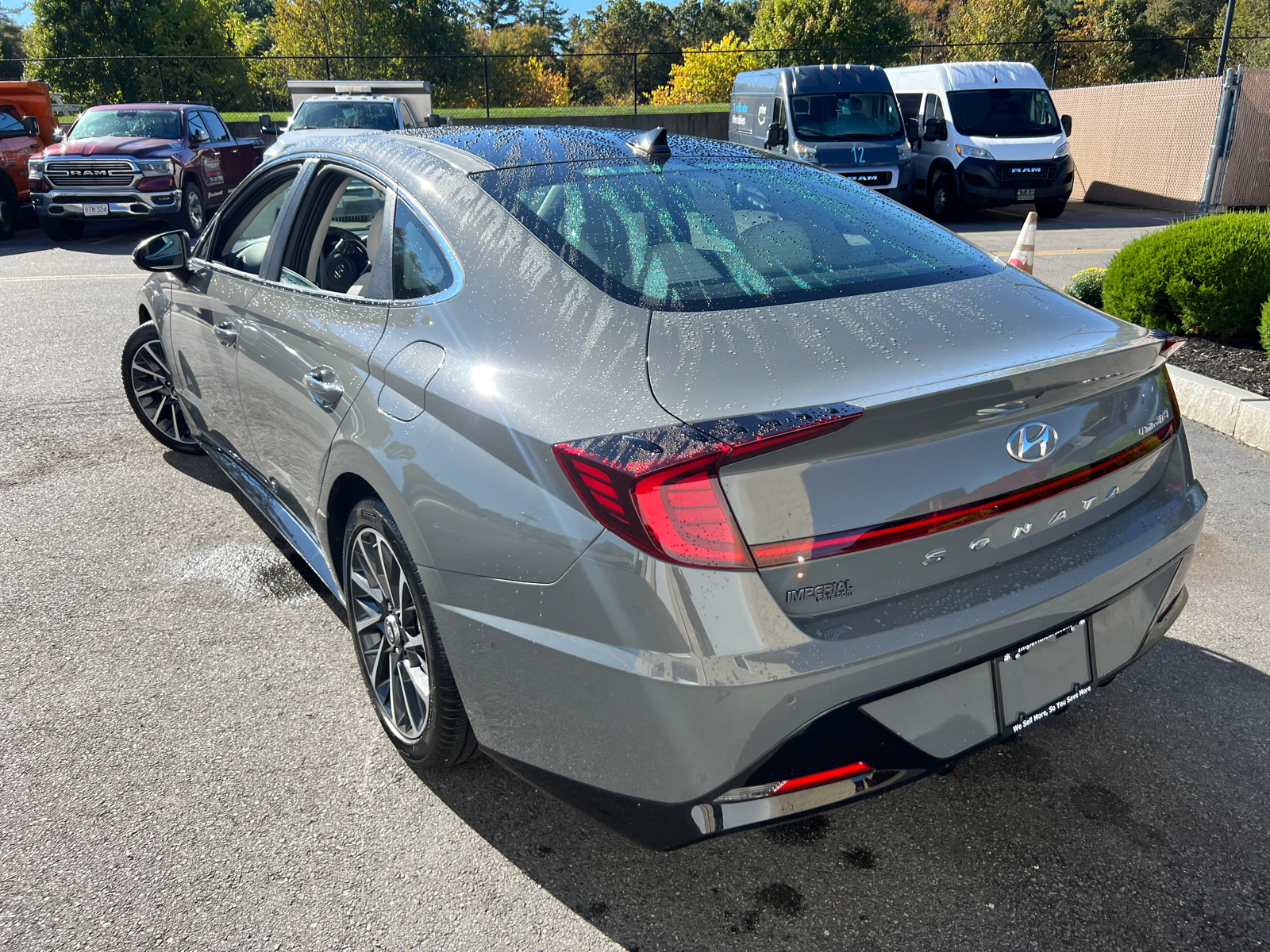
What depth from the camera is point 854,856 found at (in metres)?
2.43

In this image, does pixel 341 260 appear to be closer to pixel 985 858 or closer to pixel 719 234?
pixel 719 234

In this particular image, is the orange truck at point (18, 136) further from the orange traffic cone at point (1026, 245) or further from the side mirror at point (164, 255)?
the orange traffic cone at point (1026, 245)

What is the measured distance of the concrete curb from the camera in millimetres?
5164

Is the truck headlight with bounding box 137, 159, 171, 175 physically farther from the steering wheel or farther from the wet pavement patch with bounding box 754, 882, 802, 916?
the wet pavement patch with bounding box 754, 882, 802, 916

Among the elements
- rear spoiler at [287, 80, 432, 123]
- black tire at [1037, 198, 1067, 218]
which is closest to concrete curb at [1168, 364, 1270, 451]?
black tire at [1037, 198, 1067, 218]

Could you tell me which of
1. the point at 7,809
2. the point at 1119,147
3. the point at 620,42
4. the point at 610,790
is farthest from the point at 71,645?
the point at 620,42

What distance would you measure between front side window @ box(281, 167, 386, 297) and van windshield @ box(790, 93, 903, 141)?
13035mm

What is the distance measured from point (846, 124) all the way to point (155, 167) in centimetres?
1004

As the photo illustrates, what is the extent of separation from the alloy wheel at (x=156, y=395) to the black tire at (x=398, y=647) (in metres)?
2.74

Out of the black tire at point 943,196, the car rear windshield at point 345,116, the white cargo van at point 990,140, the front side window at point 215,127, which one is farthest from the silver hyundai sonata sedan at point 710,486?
the front side window at point 215,127

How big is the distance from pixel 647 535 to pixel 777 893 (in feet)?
3.48

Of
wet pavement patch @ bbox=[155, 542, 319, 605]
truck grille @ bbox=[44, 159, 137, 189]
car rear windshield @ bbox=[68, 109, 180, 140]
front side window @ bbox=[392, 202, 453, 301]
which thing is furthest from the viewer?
car rear windshield @ bbox=[68, 109, 180, 140]

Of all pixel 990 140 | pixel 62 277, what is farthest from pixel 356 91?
pixel 990 140

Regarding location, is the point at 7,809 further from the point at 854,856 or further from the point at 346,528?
the point at 854,856
